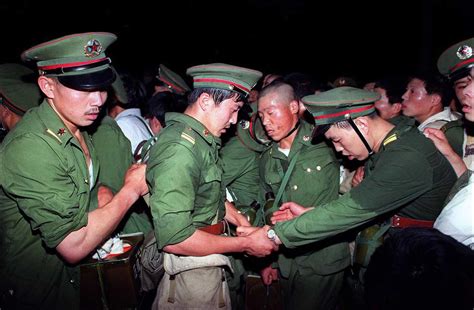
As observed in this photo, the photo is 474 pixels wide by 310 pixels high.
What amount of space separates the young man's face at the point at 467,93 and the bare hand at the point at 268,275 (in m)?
2.34

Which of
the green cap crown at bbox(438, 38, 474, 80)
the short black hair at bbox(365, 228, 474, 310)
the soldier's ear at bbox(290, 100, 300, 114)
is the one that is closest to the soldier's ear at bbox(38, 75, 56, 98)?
the soldier's ear at bbox(290, 100, 300, 114)

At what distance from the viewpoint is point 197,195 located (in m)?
2.66

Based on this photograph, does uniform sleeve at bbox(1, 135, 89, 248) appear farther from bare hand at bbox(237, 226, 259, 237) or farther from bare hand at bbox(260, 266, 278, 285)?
bare hand at bbox(260, 266, 278, 285)

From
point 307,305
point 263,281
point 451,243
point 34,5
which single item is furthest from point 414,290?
point 34,5

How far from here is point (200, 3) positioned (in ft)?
56.4

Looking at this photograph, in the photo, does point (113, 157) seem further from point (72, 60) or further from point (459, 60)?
point (459, 60)

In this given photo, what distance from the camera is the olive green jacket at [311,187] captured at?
3.56 metres

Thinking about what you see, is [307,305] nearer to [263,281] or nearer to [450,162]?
[263,281]

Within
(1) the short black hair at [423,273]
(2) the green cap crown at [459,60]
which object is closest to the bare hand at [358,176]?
(2) the green cap crown at [459,60]

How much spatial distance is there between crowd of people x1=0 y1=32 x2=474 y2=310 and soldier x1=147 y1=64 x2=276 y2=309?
0.03 feet

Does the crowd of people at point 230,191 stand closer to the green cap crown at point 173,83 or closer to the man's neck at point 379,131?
the man's neck at point 379,131

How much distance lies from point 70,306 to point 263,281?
1949mm

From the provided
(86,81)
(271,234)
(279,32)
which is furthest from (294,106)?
(279,32)

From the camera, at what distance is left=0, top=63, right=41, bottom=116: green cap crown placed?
10.1 feet
